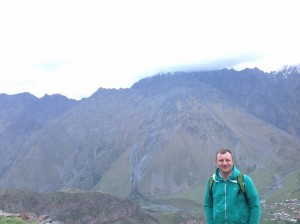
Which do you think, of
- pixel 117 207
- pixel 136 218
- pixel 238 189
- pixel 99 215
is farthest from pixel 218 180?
pixel 117 207

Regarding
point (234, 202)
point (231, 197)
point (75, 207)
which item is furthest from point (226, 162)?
point (75, 207)

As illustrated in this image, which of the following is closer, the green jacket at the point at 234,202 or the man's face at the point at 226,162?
the green jacket at the point at 234,202

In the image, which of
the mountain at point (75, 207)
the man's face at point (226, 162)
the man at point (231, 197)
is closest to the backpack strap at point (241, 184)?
the man at point (231, 197)

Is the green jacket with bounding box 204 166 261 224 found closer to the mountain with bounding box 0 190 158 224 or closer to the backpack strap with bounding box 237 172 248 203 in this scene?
the backpack strap with bounding box 237 172 248 203

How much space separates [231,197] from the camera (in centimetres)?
Answer: 1317

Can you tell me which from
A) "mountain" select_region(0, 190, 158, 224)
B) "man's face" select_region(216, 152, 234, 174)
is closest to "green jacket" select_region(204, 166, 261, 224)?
"man's face" select_region(216, 152, 234, 174)

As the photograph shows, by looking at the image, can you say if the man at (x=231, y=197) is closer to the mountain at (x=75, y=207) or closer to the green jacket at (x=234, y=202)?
the green jacket at (x=234, y=202)

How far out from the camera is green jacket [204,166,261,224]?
42.3 ft

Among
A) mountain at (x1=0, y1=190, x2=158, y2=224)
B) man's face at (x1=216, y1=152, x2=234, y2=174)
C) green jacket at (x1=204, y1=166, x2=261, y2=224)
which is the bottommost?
mountain at (x1=0, y1=190, x2=158, y2=224)

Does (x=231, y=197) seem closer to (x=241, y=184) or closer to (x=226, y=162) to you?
(x=241, y=184)

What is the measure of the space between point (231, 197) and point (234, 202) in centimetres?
19

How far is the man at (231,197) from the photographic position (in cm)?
1292

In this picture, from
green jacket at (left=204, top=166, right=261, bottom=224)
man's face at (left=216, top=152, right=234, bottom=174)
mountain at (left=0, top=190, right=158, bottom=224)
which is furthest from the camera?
mountain at (left=0, top=190, right=158, bottom=224)

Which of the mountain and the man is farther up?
the man
